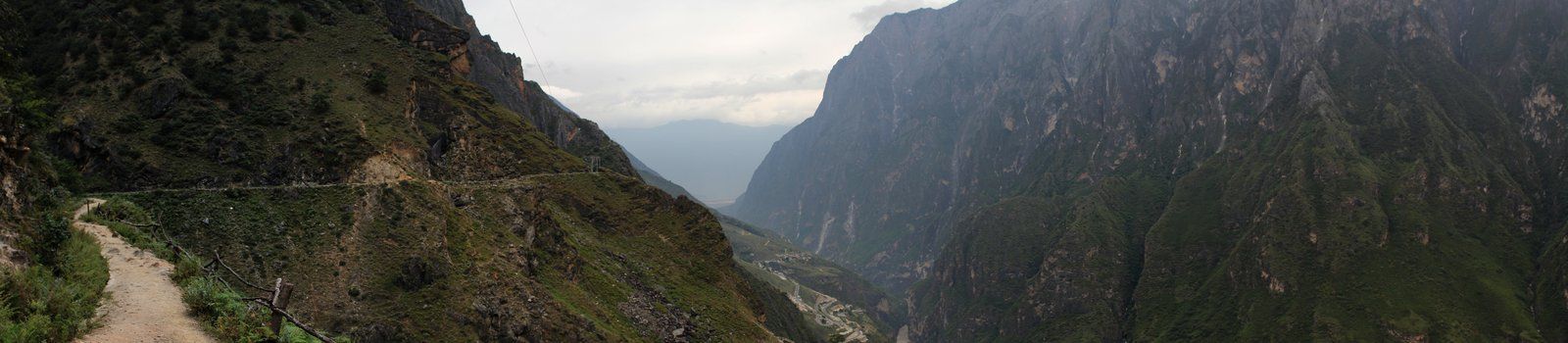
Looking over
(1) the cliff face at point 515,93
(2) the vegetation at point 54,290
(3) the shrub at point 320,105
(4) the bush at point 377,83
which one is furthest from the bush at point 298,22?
(2) the vegetation at point 54,290

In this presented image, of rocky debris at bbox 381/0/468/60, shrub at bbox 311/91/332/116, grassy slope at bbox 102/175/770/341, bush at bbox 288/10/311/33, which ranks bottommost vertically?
grassy slope at bbox 102/175/770/341

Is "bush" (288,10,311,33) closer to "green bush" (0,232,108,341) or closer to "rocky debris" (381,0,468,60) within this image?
"rocky debris" (381,0,468,60)

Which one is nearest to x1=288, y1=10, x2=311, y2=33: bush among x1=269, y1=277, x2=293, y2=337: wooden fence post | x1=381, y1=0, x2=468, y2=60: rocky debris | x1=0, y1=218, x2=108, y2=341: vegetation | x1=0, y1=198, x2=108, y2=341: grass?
x1=381, y1=0, x2=468, y2=60: rocky debris

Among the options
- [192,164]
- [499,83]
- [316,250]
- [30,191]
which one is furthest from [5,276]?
[499,83]

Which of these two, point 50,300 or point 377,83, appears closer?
point 50,300

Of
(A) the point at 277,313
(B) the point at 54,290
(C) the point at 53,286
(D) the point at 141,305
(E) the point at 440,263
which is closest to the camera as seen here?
(B) the point at 54,290

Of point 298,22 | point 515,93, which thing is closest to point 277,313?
point 298,22

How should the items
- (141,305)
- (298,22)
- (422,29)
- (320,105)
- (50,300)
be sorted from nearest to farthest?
(50,300), (141,305), (320,105), (298,22), (422,29)

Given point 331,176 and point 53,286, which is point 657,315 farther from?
point 53,286
